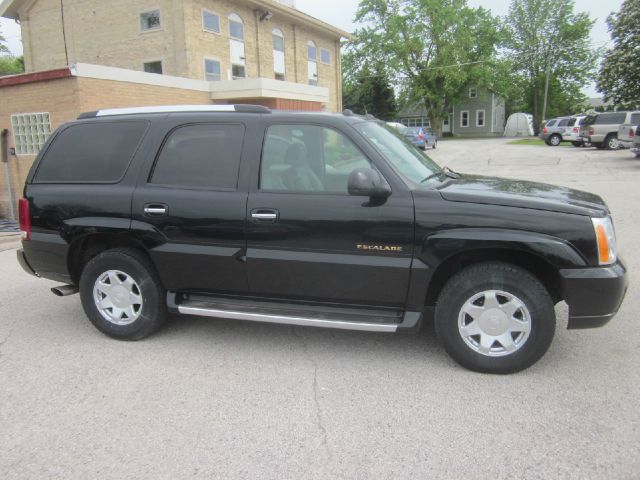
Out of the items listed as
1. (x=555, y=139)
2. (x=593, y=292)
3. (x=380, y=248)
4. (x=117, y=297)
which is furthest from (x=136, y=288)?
(x=555, y=139)

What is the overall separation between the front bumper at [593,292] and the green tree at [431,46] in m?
49.5

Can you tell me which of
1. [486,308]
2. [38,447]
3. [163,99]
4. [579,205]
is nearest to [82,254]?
[38,447]

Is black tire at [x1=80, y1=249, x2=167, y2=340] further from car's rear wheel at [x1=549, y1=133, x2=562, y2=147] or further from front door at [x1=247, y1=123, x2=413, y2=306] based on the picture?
car's rear wheel at [x1=549, y1=133, x2=562, y2=147]

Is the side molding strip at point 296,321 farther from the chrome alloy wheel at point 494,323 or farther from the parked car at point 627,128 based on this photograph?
the parked car at point 627,128

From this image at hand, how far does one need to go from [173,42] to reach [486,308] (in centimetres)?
2230

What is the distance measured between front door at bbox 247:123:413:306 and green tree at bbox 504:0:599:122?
191ft

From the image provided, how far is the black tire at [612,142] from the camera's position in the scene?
84.2 feet

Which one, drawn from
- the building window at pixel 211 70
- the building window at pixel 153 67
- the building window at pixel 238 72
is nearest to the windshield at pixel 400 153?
the building window at pixel 211 70

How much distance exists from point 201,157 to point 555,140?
3126cm

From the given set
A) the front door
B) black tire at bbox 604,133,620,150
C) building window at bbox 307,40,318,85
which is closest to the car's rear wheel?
black tire at bbox 604,133,620,150

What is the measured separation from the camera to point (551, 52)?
2290 inches

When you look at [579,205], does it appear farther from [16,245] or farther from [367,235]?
[16,245]

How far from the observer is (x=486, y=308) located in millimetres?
3611

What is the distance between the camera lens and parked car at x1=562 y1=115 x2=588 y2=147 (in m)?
28.7
